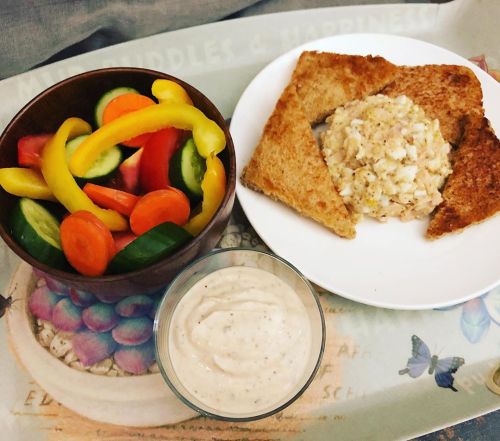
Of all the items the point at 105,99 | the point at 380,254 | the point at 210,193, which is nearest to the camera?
the point at 210,193

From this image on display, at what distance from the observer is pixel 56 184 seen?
5.48 feet

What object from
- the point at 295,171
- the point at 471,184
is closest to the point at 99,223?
the point at 295,171

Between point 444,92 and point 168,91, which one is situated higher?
point 168,91

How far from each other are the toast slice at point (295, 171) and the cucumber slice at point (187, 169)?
1.16ft

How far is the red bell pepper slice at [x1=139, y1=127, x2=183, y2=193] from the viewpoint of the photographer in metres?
1.77

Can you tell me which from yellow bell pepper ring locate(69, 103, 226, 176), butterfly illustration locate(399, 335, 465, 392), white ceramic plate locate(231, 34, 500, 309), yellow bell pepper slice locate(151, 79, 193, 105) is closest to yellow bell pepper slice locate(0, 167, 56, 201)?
yellow bell pepper ring locate(69, 103, 226, 176)

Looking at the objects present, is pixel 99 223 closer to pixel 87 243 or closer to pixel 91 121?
pixel 87 243

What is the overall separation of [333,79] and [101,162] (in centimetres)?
115

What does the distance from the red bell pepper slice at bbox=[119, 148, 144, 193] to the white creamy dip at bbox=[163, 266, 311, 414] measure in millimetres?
465

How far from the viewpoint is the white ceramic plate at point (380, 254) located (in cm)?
190

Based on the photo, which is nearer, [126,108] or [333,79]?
[126,108]

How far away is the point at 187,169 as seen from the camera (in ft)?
5.66

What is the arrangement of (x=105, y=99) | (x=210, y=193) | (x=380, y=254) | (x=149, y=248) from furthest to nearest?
(x=380, y=254) → (x=105, y=99) → (x=210, y=193) → (x=149, y=248)

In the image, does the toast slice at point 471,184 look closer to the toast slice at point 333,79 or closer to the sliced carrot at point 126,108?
the toast slice at point 333,79
